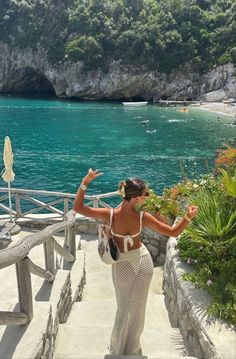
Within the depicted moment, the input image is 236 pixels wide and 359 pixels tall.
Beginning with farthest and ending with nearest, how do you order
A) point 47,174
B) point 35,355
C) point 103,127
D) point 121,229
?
point 103,127
point 47,174
point 121,229
point 35,355

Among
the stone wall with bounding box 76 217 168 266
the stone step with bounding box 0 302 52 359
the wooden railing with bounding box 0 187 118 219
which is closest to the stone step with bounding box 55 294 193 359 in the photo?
the stone step with bounding box 0 302 52 359

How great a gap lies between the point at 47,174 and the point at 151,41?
226 ft

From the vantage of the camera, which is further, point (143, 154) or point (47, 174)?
point (143, 154)

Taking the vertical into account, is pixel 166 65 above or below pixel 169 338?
above

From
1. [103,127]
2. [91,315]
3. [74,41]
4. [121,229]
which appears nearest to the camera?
[121,229]

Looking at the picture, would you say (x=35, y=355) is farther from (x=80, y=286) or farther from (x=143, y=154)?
(x=143, y=154)

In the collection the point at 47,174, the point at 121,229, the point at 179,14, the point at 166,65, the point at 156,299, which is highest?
the point at 179,14

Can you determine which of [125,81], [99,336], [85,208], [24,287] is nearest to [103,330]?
[99,336]

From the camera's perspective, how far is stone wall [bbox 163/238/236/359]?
418 cm

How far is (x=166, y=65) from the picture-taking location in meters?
86.9

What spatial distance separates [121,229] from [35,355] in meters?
1.54

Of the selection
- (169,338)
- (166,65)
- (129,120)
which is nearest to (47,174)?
(169,338)

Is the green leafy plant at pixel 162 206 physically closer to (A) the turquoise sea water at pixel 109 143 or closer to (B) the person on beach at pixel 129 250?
(B) the person on beach at pixel 129 250

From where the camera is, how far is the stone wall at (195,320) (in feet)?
13.7
